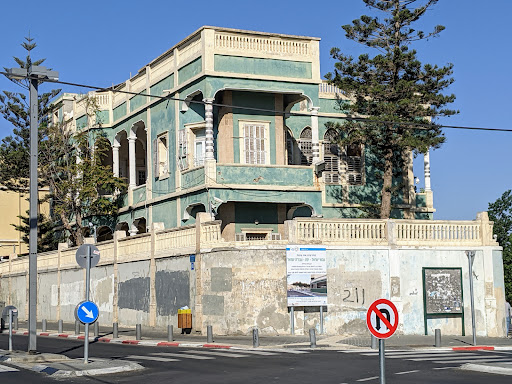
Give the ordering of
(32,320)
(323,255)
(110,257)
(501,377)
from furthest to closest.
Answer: (110,257) < (323,255) < (32,320) < (501,377)

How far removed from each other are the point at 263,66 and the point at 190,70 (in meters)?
3.13

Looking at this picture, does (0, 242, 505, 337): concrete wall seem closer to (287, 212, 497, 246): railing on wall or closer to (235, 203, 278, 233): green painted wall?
(287, 212, 497, 246): railing on wall

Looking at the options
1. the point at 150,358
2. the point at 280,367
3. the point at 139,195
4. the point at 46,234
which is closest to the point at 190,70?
the point at 139,195

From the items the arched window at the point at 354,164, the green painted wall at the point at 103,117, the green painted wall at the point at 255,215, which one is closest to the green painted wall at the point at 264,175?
the green painted wall at the point at 255,215

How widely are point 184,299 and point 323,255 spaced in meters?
5.63

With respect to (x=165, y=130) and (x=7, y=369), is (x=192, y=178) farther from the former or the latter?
(x=7, y=369)

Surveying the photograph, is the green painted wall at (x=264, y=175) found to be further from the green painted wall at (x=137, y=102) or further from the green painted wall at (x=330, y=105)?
the green painted wall at (x=137, y=102)

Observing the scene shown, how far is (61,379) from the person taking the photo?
16.6 meters

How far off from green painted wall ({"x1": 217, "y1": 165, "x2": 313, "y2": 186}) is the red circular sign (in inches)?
897

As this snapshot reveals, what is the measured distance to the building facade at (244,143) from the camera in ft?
112

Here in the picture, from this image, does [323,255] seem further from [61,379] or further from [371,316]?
[371,316]

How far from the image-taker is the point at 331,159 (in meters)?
40.5

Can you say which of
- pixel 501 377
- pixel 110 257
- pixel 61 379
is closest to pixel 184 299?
pixel 110 257

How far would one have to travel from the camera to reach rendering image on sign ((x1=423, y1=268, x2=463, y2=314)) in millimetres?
30172
